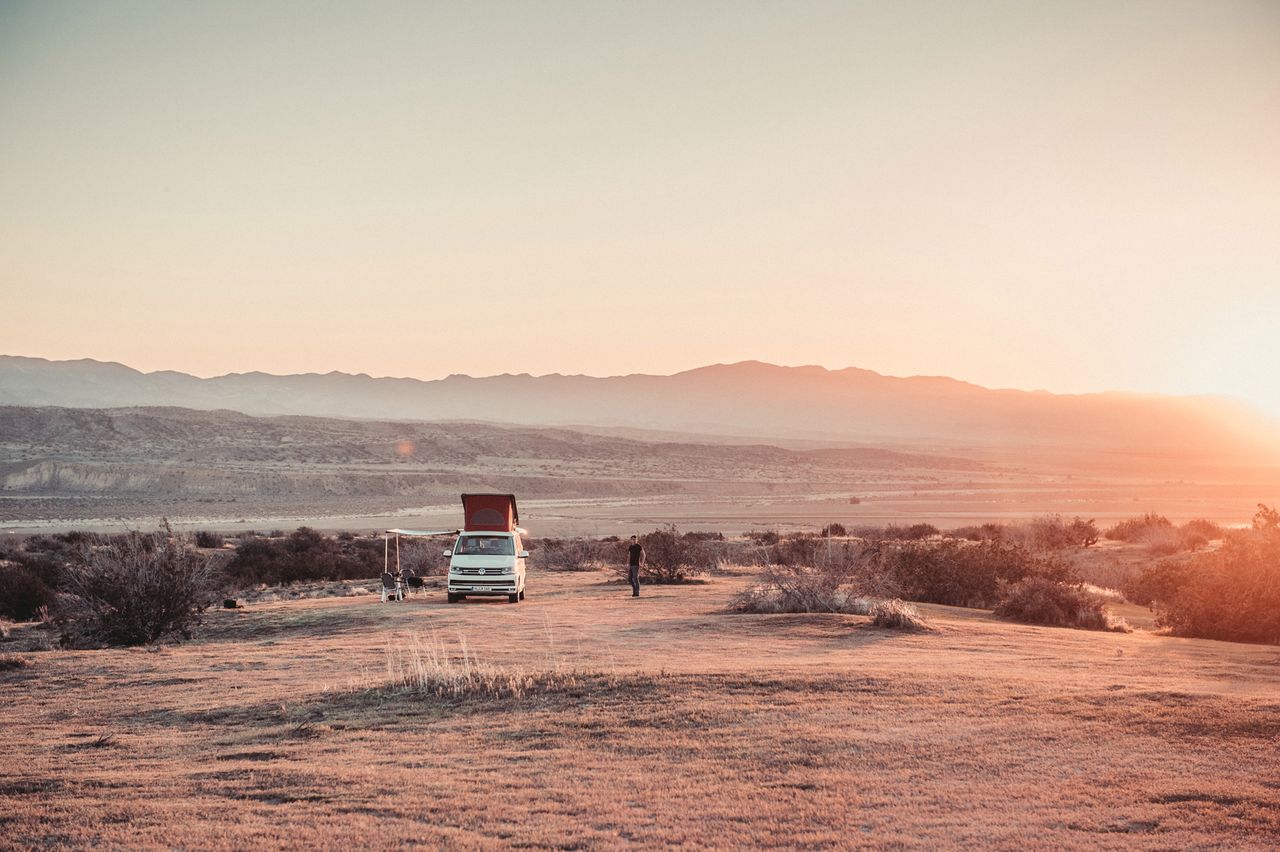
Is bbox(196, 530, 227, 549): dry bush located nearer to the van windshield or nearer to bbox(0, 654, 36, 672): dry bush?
the van windshield

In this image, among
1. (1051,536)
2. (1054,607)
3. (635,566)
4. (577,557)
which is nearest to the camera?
(1054,607)

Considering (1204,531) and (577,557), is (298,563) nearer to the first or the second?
(577,557)

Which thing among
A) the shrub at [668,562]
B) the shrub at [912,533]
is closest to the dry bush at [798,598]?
the shrub at [668,562]

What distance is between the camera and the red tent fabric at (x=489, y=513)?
2780cm

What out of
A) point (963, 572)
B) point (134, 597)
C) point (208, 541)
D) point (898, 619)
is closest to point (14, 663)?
point (134, 597)

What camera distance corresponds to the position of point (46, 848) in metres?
7.11

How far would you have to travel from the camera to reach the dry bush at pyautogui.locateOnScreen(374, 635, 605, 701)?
12.4 metres

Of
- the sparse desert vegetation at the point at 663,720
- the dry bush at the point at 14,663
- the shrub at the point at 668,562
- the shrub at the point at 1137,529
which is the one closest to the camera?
the sparse desert vegetation at the point at 663,720

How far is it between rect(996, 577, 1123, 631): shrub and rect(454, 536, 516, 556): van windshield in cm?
1181

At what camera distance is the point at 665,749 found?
383 inches

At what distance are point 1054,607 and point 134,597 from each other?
18.6 m

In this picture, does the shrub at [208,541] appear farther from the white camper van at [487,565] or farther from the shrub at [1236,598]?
the shrub at [1236,598]

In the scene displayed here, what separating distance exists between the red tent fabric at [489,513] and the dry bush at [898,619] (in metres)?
11.7

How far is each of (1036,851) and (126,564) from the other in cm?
1819
